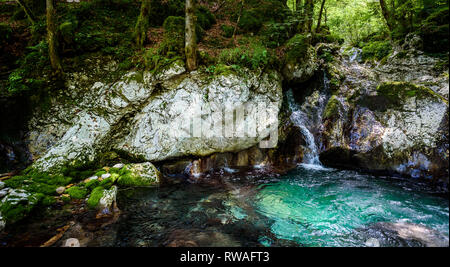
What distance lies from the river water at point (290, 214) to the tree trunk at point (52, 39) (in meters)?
5.98

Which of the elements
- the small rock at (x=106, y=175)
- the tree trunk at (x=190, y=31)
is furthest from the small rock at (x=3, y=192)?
the tree trunk at (x=190, y=31)

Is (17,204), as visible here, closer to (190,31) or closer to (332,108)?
(190,31)

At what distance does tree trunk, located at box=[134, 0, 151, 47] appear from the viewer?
9.01 meters

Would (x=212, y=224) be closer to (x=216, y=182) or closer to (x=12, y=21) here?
(x=216, y=182)

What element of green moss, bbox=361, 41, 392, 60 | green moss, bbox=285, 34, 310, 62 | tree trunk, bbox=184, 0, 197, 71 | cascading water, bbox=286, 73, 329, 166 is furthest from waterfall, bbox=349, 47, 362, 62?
tree trunk, bbox=184, 0, 197, 71

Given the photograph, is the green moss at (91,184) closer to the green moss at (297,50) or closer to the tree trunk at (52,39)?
the tree trunk at (52,39)

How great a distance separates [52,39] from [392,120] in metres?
13.4

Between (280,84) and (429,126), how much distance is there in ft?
18.8

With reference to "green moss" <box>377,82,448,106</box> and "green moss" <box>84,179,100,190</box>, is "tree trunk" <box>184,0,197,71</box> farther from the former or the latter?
"green moss" <box>377,82,448,106</box>

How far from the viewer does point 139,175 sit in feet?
23.7

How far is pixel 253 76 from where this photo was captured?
904 centimetres

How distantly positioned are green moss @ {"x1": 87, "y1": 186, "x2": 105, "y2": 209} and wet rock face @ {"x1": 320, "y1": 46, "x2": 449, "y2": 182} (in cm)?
868

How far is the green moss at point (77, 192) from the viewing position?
234 inches
